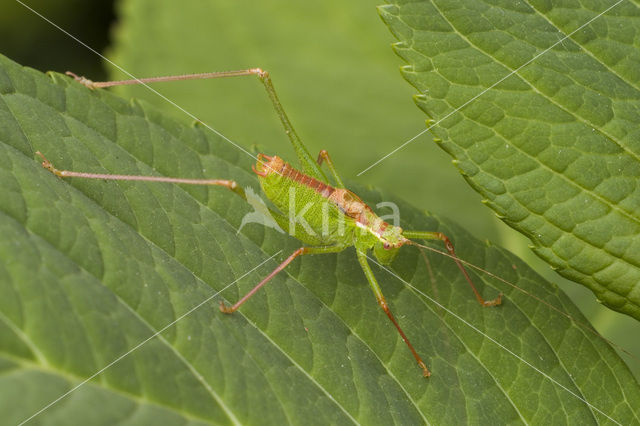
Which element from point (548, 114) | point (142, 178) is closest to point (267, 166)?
point (142, 178)

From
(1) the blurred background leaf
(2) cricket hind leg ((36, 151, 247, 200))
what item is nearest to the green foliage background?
(1) the blurred background leaf

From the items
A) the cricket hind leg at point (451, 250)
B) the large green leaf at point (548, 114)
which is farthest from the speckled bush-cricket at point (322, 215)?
the large green leaf at point (548, 114)

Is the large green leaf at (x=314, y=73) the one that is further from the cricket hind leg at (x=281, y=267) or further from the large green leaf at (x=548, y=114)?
the large green leaf at (x=548, y=114)

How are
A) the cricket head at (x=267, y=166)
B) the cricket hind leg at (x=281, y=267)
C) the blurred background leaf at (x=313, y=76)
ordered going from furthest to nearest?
the blurred background leaf at (x=313, y=76), the cricket head at (x=267, y=166), the cricket hind leg at (x=281, y=267)

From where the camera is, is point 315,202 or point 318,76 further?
point 318,76

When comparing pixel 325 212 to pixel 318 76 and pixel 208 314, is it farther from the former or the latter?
pixel 208 314

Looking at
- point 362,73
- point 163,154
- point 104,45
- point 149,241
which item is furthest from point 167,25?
point 149,241
